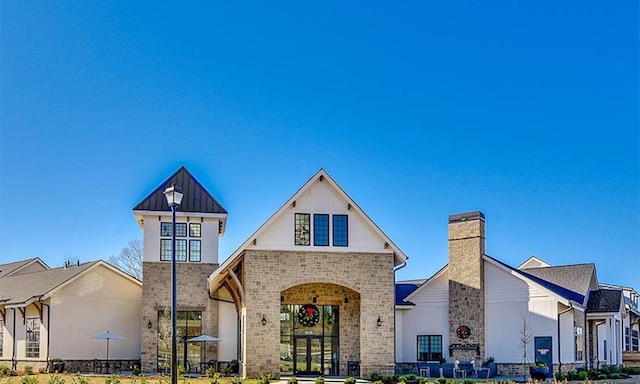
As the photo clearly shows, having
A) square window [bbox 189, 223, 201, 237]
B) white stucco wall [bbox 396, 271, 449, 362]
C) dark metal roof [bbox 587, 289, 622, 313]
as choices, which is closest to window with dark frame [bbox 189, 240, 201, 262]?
square window [bbox 189, 223, 201, 237]

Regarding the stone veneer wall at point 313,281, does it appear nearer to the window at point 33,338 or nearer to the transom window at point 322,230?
the transom window at point 322,230

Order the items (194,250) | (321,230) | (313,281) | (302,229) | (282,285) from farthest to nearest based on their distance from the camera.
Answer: (194,250) → (321,230) → (302,229) → (313,281) → (282,285)

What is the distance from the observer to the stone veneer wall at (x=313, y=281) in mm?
28484

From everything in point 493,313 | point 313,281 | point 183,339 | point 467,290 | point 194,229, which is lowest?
point 183,339

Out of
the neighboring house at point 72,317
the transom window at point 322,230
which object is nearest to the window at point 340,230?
the transom window at point 322,230

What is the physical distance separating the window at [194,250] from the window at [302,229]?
8.18 meters

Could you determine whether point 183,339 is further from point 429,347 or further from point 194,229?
point 429,347

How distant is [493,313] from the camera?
33969mm

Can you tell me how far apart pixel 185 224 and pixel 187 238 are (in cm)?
69

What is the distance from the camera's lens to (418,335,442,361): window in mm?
34812

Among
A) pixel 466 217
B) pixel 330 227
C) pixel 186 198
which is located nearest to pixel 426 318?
pixel 466 217

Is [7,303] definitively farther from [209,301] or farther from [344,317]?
[344,317]

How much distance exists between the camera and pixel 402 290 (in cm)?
3838

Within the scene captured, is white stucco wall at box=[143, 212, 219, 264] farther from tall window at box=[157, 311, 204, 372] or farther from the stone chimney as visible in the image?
the stone chimney
